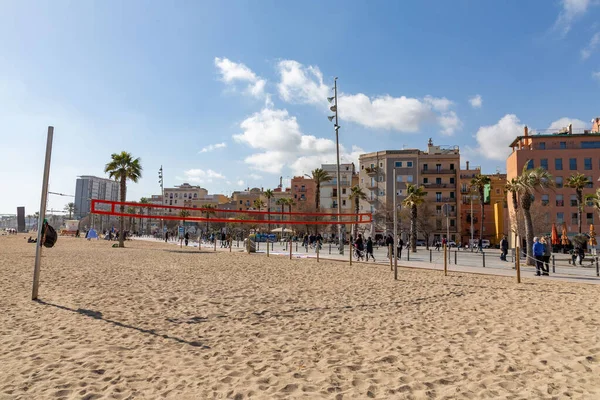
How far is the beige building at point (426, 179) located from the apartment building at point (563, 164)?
13.4 m

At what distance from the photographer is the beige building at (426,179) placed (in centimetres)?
6356

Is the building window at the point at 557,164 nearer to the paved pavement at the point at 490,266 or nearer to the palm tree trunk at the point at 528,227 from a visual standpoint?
the paved pavement at the point at 490,266

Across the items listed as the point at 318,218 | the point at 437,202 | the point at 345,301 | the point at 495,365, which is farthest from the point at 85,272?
the point at 437,202

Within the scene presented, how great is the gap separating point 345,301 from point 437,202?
194 ft

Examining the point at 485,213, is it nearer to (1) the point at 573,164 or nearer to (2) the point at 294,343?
(1) the point at 573,164

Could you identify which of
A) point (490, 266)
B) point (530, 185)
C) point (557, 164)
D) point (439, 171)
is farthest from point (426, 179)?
point (490, 266)

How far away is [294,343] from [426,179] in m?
63.2

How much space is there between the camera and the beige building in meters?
63.6

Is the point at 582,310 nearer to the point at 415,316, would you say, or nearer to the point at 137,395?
the point at 415,316

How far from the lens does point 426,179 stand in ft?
214

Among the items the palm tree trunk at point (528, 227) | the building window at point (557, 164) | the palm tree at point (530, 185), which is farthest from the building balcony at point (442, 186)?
the palm tree trunk at point (528, 227)

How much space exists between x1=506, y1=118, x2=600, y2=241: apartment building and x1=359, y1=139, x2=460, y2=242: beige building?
43.8 ft

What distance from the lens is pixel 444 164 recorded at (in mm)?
65062

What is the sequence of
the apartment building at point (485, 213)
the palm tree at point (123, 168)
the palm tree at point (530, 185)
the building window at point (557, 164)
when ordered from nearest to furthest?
the palm tree at point (530, 185) → the palm tree at point (123, 168) → the building window at point (557, 164) → the apartment building at point (485, 213)
